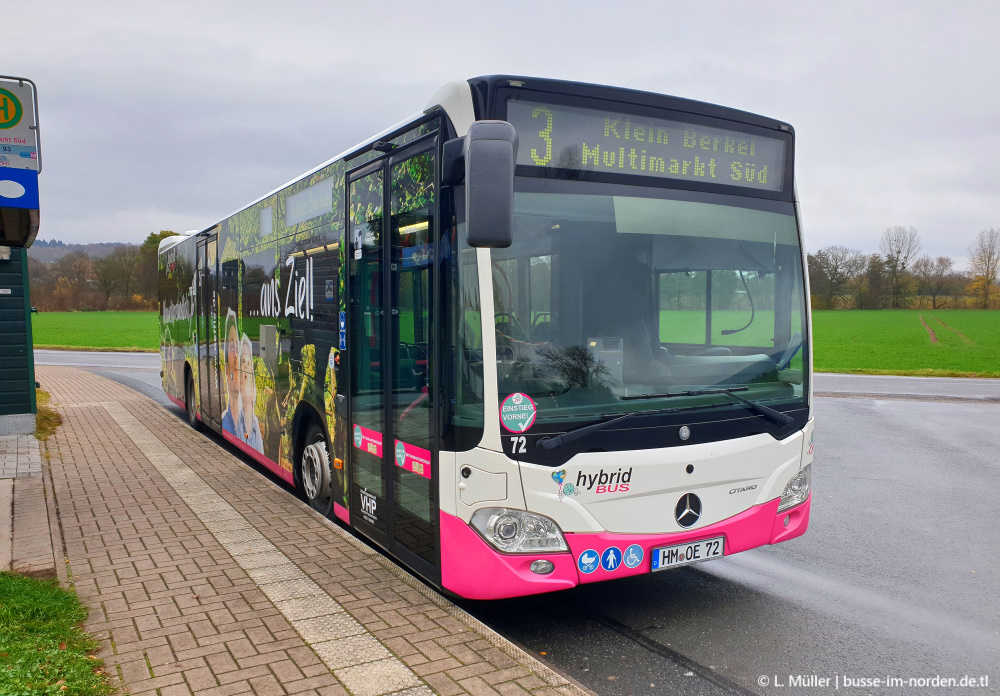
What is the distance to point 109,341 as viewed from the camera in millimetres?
41938

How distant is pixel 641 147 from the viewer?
14.0 ft

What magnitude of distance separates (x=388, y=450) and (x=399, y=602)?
0.93m

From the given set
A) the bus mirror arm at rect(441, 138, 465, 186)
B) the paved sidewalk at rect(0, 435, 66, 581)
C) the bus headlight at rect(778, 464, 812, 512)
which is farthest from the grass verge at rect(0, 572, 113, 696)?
the bus headlight at rect(778, 464, 812, 512)

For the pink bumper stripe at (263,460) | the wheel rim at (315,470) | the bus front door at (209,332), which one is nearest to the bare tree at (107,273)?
the bus front door at (209,332)

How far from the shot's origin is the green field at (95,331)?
128 ft

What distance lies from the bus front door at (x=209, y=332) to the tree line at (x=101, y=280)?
64.5 m

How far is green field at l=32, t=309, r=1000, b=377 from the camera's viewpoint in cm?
473

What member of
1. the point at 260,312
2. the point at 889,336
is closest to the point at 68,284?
the point at 889,336

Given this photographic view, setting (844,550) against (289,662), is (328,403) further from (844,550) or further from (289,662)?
(844,550)

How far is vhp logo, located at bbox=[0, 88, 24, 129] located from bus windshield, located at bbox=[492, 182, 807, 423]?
219 inches

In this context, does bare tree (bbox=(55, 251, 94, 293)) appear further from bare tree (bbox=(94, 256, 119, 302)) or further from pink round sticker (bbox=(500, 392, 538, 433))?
pink round sticker (bbox=(500, 392, 538, 433))

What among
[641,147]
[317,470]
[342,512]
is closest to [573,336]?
[641,147]

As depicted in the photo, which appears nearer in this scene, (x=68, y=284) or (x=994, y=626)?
(x=994, y=626)

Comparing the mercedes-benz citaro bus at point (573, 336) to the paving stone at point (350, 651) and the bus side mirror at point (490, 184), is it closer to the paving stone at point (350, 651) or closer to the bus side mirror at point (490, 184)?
the bus side mirror at point (490, 184)
